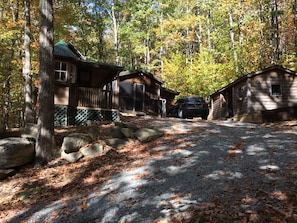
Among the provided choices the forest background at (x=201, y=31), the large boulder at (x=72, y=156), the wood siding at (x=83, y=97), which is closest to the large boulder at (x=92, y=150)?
the large boulder at (x=72, y=156)

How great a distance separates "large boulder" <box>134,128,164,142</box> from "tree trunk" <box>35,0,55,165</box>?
12.5 feet

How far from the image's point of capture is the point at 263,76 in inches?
833

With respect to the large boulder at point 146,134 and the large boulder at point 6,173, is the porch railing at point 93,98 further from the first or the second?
the large boulder at point 6,173

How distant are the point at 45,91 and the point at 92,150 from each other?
2.98 meters

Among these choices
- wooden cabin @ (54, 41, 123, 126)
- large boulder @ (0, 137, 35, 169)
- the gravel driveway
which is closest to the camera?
the gravel driveway

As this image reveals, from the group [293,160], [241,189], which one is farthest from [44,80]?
[293,160]

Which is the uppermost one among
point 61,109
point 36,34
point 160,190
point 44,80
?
point 36,34

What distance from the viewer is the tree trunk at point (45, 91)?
941cm

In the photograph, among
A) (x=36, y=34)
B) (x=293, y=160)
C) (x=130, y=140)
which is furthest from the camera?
(x=36, y=34)

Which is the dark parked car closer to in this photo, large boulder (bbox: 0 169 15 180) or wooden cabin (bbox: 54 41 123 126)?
wooden cabin (bbox: 54 41 123 126)

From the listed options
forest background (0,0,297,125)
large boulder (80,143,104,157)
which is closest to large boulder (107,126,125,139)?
large boulder (80,143,104,157)

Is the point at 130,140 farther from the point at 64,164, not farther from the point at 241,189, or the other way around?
the point at 241,189

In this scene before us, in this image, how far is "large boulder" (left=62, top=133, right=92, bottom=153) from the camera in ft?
32.6

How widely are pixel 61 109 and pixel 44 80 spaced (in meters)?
5.49
